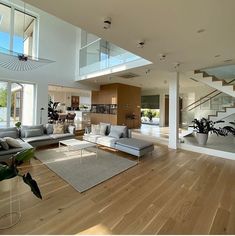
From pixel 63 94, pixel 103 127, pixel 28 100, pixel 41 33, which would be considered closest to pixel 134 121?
pixel 103 127

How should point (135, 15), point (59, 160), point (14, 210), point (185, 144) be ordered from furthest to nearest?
point (185, 144) < point (59, 160) < point (135, 15) < point (14, 210)

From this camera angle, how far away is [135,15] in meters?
2.43

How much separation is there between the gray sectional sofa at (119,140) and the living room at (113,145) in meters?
0.04

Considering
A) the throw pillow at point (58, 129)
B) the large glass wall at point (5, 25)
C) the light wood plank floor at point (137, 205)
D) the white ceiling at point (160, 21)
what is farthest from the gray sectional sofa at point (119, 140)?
the large glass wall at point (5, 25)

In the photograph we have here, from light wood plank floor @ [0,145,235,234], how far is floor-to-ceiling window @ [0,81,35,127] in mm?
3821

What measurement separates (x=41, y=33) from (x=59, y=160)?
5736 mm

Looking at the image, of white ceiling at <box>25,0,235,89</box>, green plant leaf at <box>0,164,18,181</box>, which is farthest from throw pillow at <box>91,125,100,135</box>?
green plant leaf at <box>0,164,18,181</box>

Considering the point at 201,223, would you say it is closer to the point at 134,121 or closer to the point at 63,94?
the point at 134,121

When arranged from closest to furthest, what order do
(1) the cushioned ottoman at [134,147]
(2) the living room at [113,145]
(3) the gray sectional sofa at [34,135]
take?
1. (2) the living room at [113,145]
2. (1) the cushioned ottoman at [134,147]
3. (3) the gray sectional sofa at [34,135]

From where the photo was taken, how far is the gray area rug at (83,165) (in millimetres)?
3209

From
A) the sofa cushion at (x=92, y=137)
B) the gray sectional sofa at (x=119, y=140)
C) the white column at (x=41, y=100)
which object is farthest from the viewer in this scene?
the white column at (x=41, y=100)

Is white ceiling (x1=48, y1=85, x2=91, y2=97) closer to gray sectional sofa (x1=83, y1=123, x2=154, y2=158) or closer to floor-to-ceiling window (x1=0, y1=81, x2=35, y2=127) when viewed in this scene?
floor-to-ceiling window (x1=0, y1=81, x2=35, y2=127)

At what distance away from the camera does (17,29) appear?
21.5 ft

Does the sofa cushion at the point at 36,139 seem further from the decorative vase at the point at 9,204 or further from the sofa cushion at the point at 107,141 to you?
the decorative vase at the point at 9,204
